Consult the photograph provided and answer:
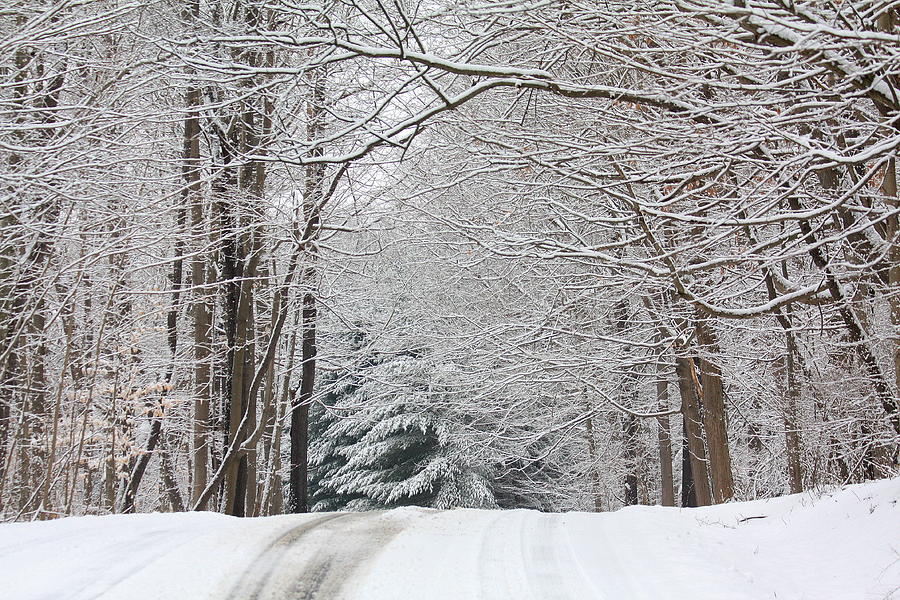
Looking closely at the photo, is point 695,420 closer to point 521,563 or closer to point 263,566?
point 521,563

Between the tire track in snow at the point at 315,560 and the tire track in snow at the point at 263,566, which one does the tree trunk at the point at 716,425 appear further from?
the tire track in snow at the point at 263,566

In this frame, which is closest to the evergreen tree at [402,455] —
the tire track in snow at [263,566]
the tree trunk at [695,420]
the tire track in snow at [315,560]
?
the tree trunk at [695,420]

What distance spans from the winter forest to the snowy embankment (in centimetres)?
211

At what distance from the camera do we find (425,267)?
58.8 ft

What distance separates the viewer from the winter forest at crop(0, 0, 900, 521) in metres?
5.98

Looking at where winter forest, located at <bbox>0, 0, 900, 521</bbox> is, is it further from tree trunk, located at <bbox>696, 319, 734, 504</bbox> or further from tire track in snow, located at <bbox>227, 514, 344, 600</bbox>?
tire track in snow, located at <bbox>227, 514, 344, 600</bbox>

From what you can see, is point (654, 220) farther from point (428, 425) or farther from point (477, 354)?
point (428, 425)

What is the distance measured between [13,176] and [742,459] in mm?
18986

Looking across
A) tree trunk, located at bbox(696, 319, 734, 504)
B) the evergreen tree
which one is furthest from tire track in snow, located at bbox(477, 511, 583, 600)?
the evergreen tree

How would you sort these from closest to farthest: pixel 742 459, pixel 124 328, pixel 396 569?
pixel 396 569
pixel 124 328
pixel 742 459

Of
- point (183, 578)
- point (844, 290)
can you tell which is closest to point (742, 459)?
point (844, 290)

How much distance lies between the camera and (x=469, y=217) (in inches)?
473

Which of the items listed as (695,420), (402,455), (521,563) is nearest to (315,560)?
(521,563)

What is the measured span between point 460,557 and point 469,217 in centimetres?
729
